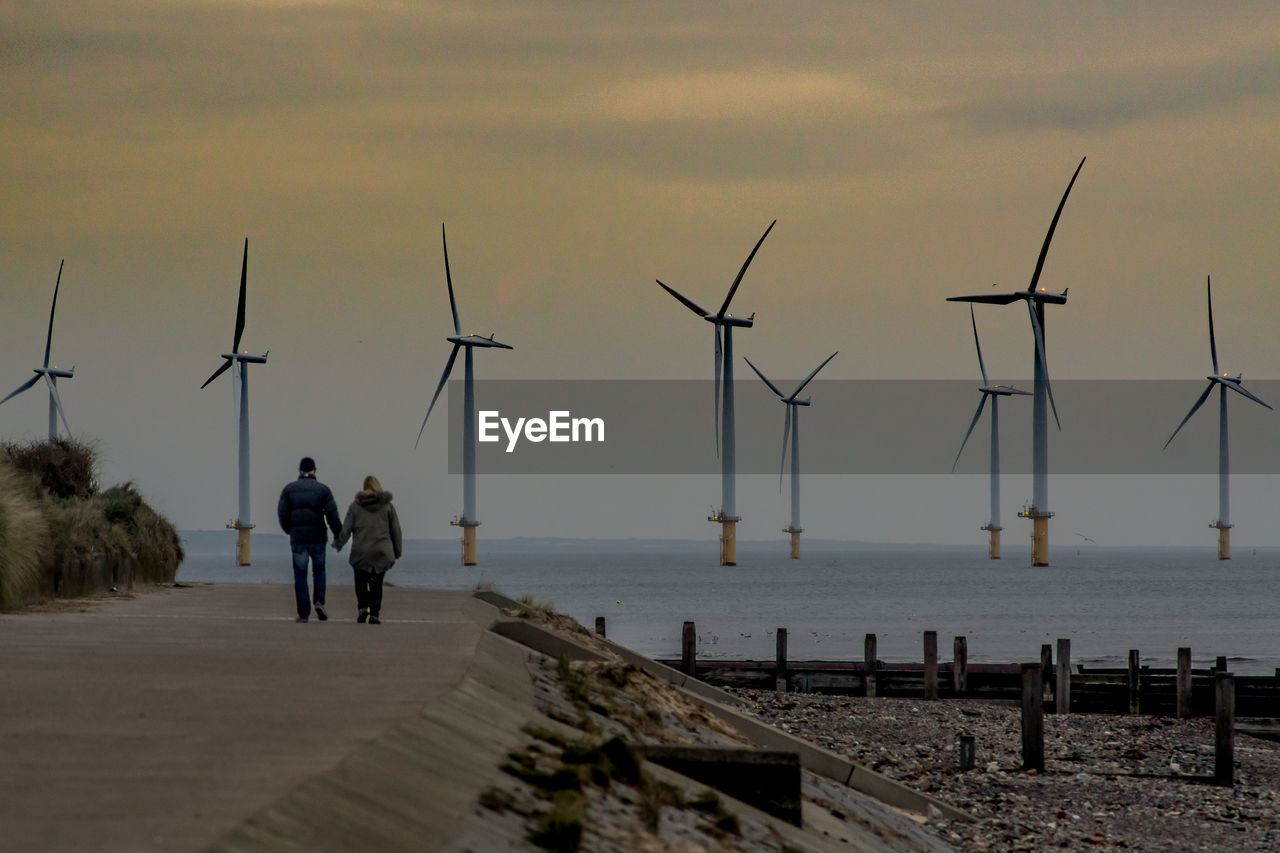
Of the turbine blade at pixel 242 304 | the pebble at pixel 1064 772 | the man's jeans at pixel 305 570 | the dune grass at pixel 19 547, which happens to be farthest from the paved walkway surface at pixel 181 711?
the turbine blade at pixel 242 304

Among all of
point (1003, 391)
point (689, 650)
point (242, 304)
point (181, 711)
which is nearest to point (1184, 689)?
point (689, 650)

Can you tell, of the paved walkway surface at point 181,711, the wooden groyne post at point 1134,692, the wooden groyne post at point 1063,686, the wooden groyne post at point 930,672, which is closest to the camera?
the paved walkway surface at point 181,711

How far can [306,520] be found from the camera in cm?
2169

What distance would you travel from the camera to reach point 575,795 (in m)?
9.49

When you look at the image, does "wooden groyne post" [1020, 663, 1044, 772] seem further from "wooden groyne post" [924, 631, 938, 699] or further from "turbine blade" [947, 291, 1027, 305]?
"turbine blade" [947, 291, 1027, 305]

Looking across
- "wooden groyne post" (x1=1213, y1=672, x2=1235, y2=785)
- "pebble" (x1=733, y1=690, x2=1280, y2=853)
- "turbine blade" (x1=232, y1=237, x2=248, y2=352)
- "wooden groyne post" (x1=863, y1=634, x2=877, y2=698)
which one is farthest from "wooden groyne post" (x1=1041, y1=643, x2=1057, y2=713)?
"turbine blade" (x1=232, y1=237, x2=248, y2=352)

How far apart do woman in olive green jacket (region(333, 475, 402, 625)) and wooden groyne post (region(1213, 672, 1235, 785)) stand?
14472 millimetres

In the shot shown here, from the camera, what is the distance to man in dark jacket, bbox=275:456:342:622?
852 inches

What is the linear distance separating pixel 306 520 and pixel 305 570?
2.27ft

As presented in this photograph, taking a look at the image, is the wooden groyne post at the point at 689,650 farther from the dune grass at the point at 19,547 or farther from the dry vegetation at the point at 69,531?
the dune grass at the point at 19,547

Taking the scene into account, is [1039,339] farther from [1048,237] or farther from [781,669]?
[781,669]

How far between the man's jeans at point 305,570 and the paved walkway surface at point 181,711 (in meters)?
0.53

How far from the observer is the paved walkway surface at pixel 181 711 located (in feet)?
23.7

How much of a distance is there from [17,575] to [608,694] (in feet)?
32.1
